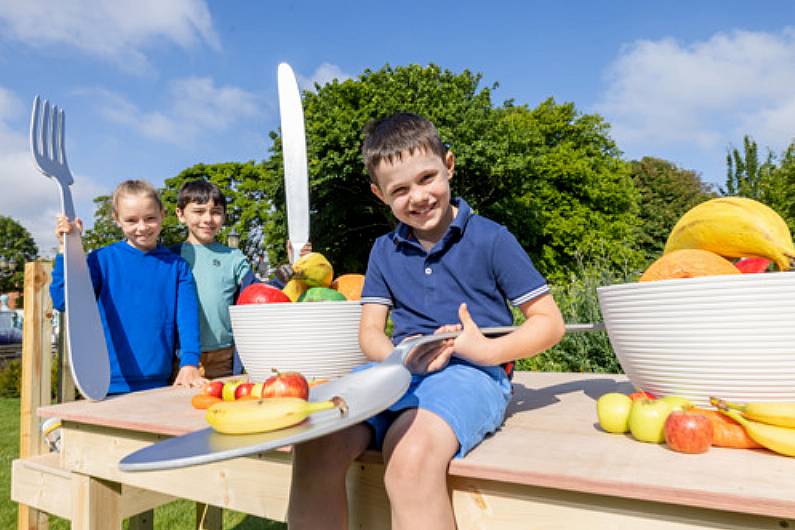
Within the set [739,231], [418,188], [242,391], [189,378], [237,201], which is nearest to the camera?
[739,231]

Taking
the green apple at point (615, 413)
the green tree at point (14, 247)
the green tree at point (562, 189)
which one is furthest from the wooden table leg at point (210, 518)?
the green tree at point (14, 247)

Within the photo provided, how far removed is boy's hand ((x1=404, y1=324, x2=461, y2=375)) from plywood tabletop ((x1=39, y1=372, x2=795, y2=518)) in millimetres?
205

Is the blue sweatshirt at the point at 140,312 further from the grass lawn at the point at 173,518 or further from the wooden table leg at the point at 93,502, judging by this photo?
the grass lawn at the point at 173,518

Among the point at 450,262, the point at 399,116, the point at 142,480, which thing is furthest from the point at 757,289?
the point at 142,480

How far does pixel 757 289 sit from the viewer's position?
0.95 m

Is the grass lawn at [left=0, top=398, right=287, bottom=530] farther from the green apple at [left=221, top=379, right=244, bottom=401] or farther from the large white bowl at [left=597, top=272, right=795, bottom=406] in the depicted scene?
the large white bowl at [left=597, top=272, right=795, bottom=406]

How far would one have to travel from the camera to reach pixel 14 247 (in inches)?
1516

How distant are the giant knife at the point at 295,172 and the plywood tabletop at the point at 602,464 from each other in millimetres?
959

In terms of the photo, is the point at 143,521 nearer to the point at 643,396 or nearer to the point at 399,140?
the point at 399,140

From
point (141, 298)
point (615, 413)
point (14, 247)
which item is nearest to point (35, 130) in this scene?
point (141, 298)

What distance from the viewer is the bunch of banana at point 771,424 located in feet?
2.92

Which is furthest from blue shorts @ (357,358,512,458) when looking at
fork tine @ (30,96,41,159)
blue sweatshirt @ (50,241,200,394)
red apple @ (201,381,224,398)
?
fork tine @ (30,96,41,159)

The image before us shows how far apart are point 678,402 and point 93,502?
1.71 m

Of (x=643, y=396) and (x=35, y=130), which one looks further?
(x=35, y=130)
